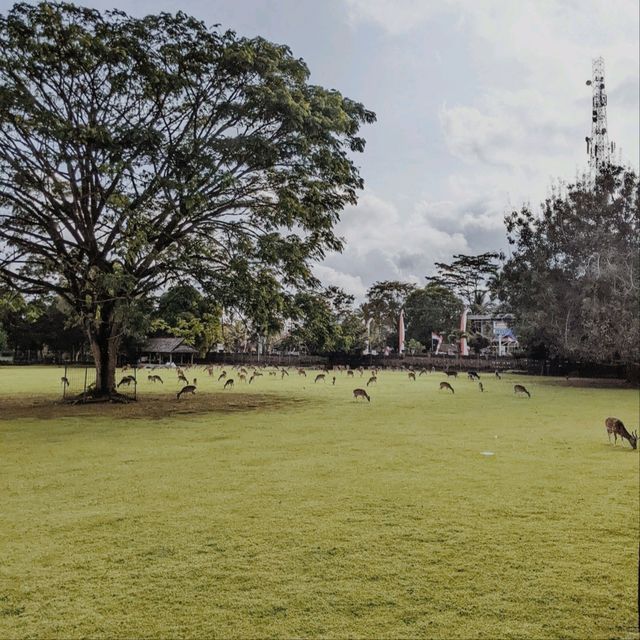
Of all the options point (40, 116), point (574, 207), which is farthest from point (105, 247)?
point (574, 207)

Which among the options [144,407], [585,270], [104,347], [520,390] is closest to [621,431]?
[144,407]

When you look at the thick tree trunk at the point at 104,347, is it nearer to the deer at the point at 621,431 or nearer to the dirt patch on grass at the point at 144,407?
the dirt patch on grass at the point at 144,407

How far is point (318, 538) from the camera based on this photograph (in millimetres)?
4156

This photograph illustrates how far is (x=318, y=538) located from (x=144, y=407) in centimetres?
1152

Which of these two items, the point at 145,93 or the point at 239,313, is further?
the point at 239,313

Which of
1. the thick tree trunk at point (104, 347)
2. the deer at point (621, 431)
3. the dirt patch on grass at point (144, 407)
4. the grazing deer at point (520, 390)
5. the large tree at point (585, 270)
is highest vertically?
the large tree at point (585, 270)

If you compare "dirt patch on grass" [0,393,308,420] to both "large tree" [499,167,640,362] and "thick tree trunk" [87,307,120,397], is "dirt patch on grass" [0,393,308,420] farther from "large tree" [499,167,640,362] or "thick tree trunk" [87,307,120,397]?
"large tree" [499,167,640,362]

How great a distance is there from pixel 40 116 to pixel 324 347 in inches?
369

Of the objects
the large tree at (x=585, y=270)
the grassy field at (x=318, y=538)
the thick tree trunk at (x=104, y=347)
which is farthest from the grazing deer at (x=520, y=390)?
the thick tree trunk at (x=104, y=347)

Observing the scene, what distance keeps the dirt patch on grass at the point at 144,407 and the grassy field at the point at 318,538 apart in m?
3.93

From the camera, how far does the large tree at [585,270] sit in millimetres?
23906

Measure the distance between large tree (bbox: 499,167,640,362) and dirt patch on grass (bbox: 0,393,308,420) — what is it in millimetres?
14499

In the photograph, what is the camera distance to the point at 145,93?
14.6 meters

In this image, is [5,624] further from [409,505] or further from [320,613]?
[409,505]
